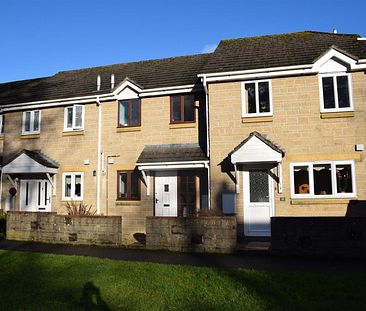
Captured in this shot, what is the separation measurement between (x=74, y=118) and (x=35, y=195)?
394cm

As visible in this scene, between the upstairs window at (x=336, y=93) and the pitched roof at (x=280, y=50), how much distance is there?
850 mm

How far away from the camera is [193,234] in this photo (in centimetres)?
Result: 973

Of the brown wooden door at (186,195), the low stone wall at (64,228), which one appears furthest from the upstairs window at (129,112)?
the low stone wall at (64,228)

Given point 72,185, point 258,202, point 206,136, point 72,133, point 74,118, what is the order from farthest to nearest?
point 74,118 < point 72,133 < point 72,185 < point 206,136 < point 258,202

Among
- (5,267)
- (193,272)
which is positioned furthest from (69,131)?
(193,272)

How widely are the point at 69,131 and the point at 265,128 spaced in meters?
8.75

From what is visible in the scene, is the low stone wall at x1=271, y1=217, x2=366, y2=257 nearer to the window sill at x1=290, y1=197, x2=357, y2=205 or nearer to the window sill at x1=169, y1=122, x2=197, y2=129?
the window sill at x1=290, y1=197, x2=357, y2=205

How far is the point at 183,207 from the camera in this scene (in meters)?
13.9

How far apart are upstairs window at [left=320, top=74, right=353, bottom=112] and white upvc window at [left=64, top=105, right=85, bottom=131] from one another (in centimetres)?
1001

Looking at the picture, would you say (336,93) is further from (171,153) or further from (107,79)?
(107,79)

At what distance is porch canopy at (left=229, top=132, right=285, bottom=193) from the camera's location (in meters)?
11.6

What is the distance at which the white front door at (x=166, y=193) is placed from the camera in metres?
14.0

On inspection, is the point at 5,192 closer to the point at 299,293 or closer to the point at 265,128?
the point at 265,128

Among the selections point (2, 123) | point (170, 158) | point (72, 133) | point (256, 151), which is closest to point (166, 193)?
point (170, 158)
